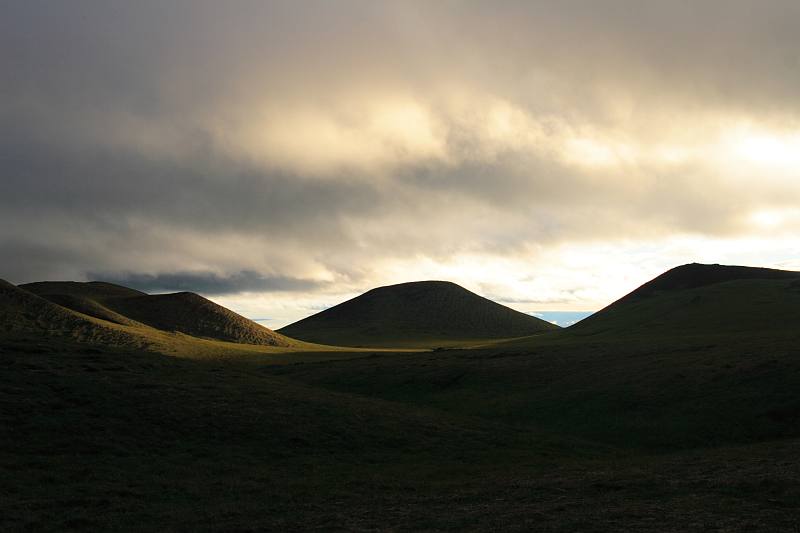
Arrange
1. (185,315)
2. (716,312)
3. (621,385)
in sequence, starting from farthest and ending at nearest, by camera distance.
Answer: (185,315), (716,312), (621,385)

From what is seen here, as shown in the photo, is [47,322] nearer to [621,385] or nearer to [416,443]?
[416,443]

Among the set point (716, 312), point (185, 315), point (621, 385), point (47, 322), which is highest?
point (716, 312)

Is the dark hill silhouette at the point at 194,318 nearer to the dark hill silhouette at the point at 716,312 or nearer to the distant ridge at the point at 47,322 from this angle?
the distant ridge at the point at 47,322

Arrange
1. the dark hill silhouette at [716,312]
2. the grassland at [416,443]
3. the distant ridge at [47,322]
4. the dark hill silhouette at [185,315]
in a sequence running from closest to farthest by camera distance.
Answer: the grassland at [416,443], the distant ridge at [47,322], the dark hill silhouette at [716,312], the dark hill silhouette at [185,315]

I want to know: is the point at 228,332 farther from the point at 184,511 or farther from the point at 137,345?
the point at 184,511

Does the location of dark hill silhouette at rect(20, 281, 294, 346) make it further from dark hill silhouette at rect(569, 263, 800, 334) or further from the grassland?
the grassland

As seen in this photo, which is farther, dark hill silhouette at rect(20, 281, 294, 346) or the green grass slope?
dark hill silhouette at rect(20, 281, 294, 346)

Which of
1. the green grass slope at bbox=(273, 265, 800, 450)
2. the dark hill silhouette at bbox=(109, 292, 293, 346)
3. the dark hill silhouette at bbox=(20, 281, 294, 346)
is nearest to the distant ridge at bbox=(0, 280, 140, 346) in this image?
the dark hill silhouette at bbox=(20, 281, 294, 346)

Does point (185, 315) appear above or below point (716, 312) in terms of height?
below

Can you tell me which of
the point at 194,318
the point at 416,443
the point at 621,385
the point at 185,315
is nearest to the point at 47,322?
the point at 194,318

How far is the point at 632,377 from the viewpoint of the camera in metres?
56.5

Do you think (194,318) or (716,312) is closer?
(716,312)

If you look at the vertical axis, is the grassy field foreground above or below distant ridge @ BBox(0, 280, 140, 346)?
below

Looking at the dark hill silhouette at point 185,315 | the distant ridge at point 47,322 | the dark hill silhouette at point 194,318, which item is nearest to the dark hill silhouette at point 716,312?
the dark hill silhouette at point 185,315
